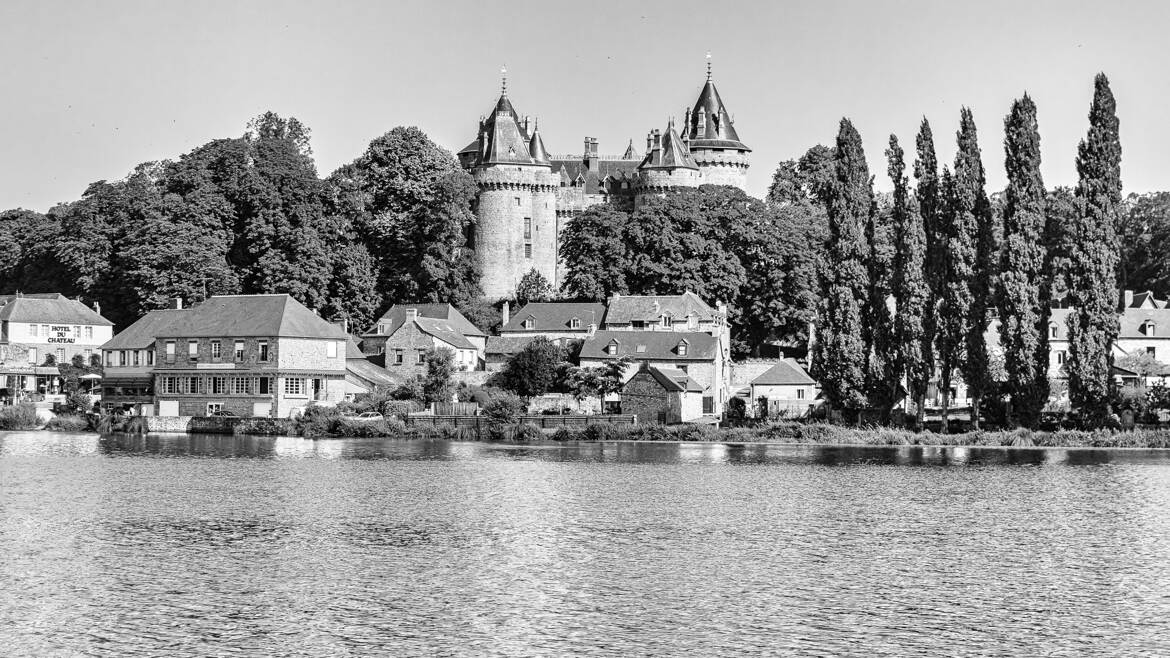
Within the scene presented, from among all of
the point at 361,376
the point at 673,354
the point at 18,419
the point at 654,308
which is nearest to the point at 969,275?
the point at 673,354

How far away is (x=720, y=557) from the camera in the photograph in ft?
95.1

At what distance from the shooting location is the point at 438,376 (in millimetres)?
74750

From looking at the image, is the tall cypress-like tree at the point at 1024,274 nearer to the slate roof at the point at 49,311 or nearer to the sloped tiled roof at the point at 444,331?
the sloped tiled roof at the point at 444,331

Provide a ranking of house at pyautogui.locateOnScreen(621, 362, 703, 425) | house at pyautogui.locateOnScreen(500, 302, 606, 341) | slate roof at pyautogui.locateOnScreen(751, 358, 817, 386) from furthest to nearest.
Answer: house at pyautogui.locateOnScreen(500, 302, 606, 341), slate roof at pyautogui.locateOnScreen(751, 358, 817, 386), house at pyautogui.locateOnScreen(621, 362, 703, 425)

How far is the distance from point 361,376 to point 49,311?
78.0 feet

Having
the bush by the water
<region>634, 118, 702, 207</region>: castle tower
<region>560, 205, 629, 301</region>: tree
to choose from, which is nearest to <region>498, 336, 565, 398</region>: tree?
<region>560, 205, 629, 301</region>: tree

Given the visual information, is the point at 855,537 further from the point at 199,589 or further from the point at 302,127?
the point at 302,127

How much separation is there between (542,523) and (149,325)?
4804 centimetres

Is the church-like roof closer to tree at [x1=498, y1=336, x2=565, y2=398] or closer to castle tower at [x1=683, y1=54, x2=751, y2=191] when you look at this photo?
castle tower at [x1=683, y1=54, x2=751, y2=191]

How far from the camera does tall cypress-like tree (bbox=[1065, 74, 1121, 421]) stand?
53.9m

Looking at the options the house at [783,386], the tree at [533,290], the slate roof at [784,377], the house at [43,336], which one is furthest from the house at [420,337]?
the house at [43,336]

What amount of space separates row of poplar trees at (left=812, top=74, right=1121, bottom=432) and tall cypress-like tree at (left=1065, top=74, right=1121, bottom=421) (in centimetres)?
5

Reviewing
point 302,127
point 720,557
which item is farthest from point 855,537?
point 302,127

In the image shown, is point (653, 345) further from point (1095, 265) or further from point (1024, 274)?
point (1095, 265)
